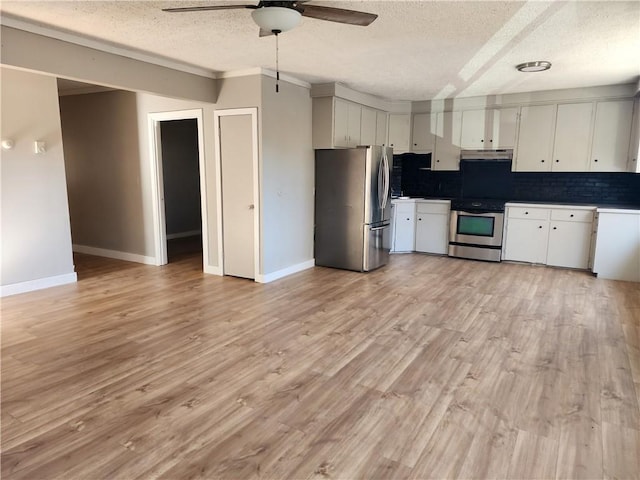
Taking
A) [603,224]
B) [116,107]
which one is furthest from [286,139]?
[603,224]

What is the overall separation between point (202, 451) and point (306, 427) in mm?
540

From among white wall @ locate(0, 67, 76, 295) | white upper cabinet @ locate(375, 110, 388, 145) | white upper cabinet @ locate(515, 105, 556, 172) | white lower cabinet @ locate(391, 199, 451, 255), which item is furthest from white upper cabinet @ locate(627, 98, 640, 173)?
white wall @ locate(0, 67, 76, 295)

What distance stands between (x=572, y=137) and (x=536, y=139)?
0.44 metres

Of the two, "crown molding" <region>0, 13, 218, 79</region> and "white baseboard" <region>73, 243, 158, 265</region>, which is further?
"white baseboard" <region>73, 243, 158, 265</region>

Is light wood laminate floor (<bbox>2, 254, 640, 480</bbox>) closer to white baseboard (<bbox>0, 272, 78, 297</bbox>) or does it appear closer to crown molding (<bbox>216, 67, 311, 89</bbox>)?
white baseboard (<bbox>0, 272, 78, 297</bbox>)

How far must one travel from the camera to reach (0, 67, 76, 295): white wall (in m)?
4.36

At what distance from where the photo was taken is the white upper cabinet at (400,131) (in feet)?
22.6

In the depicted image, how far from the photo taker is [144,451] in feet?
6.60

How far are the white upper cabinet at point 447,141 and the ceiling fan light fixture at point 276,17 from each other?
4.61m

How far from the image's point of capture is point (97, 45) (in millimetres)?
3691

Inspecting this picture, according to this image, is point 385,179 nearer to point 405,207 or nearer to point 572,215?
point 405,207

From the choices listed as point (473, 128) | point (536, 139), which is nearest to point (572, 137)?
point (536, 139)

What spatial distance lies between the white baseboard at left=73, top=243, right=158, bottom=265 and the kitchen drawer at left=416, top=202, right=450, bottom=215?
13.6 feet

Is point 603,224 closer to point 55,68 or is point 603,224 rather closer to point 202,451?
point 202,451
